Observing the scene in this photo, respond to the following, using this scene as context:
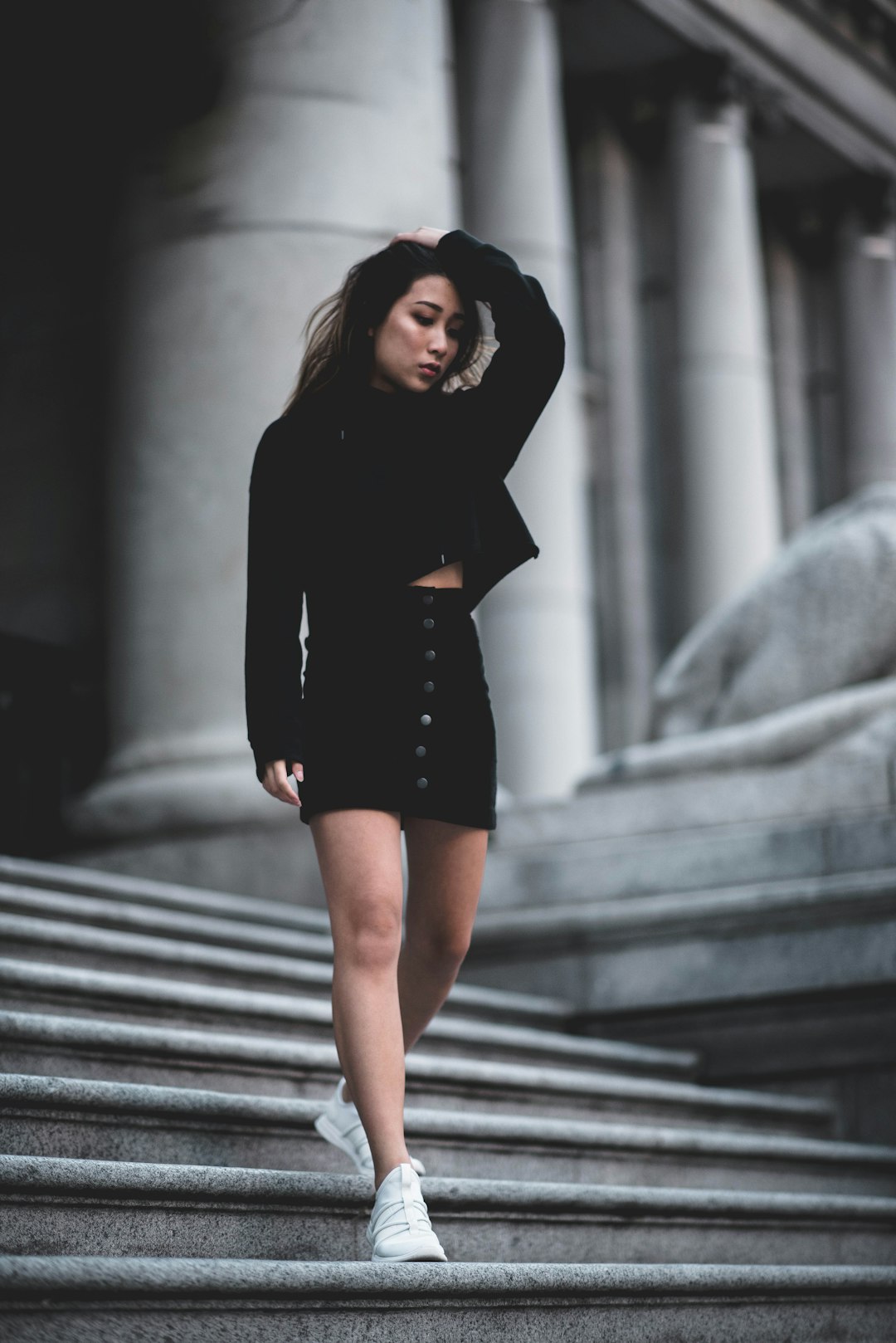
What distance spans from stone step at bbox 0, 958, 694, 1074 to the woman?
1.40 metres

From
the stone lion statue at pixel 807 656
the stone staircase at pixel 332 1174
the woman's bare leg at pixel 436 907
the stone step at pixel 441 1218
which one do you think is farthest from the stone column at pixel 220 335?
the woman's bare leg at pixel 436 907

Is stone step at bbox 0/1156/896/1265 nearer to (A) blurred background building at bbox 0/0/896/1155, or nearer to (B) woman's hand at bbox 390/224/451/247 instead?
(A) blurred background building at bbox 0/0/896/1155

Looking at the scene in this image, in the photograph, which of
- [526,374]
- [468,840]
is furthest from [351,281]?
[468,840]

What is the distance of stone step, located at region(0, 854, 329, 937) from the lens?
793 centimetres

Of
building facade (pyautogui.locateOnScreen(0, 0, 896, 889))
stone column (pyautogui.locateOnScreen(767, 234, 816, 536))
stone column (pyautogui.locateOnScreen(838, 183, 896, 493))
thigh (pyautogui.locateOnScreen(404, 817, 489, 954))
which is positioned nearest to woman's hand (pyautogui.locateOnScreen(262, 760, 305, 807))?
thigh (pyautogui.locateOnScreen(404, 817, 489, 954))

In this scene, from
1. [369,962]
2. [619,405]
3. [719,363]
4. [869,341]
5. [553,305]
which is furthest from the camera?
[869,341]

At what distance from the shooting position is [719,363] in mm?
20781

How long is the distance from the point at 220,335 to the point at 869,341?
16.1 metres

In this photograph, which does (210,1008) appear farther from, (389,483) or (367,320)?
(367,320)

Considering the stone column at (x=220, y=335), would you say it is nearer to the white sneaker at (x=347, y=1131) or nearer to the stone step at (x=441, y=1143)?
the stone step at (x=441, y=1143)

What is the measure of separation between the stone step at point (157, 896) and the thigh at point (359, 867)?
12.3 ft

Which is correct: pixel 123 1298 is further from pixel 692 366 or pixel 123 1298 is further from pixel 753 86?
pixel 753 86

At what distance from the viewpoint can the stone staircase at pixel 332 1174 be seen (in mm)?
3912

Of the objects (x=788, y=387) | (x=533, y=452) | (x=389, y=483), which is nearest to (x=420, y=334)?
(x=389, y=483)
